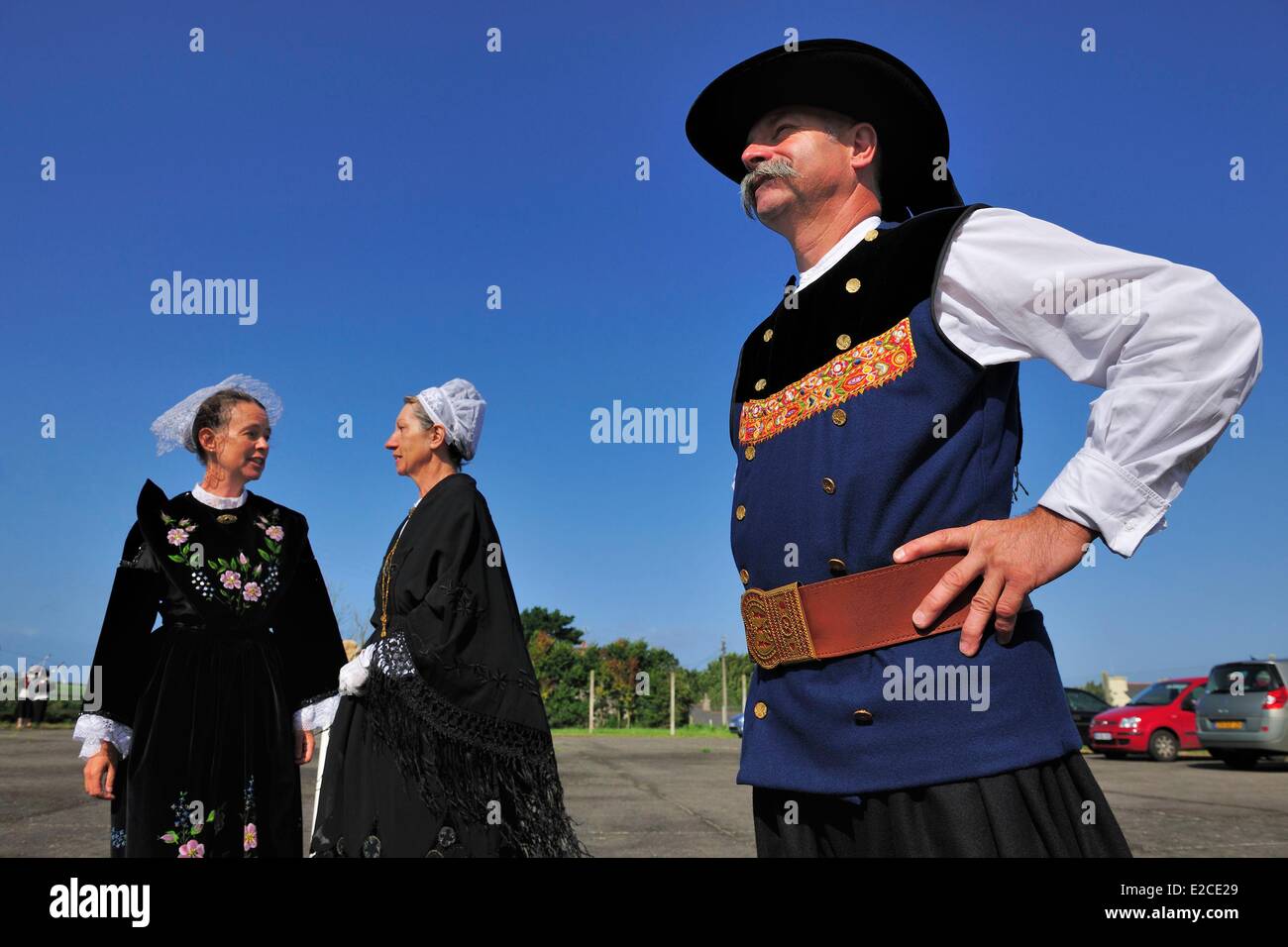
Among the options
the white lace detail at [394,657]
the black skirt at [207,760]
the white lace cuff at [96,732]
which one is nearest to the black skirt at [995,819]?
the white lace detail at [394,657]

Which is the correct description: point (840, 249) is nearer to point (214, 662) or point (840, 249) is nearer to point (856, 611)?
point (856, 611)

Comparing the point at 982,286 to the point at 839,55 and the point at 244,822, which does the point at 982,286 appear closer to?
the point at 839,55

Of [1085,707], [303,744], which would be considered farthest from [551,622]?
[303,744]

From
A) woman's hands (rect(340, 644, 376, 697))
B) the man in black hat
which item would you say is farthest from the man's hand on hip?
woman's hands (rect(340, 644, 376, 697))

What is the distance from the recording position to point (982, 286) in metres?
1.92

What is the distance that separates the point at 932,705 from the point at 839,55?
148 centimetres

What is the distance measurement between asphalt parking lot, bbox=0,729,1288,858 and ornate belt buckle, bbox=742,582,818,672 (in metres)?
5.05

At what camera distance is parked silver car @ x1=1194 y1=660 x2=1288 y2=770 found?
48.1ft

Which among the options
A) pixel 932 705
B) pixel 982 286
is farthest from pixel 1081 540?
pixel 982 286

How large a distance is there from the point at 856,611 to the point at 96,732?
11.1 feet

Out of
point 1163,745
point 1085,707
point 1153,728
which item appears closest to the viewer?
point 1153,728

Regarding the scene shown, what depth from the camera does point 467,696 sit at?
13.5ft

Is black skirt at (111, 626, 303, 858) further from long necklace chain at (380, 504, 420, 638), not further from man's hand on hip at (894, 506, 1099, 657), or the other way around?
man's hand on hip at (894, 506, 1099, 657)

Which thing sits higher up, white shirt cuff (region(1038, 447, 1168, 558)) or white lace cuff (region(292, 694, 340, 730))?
white shirt cuff (region(1038, 447, 1168, 558))
